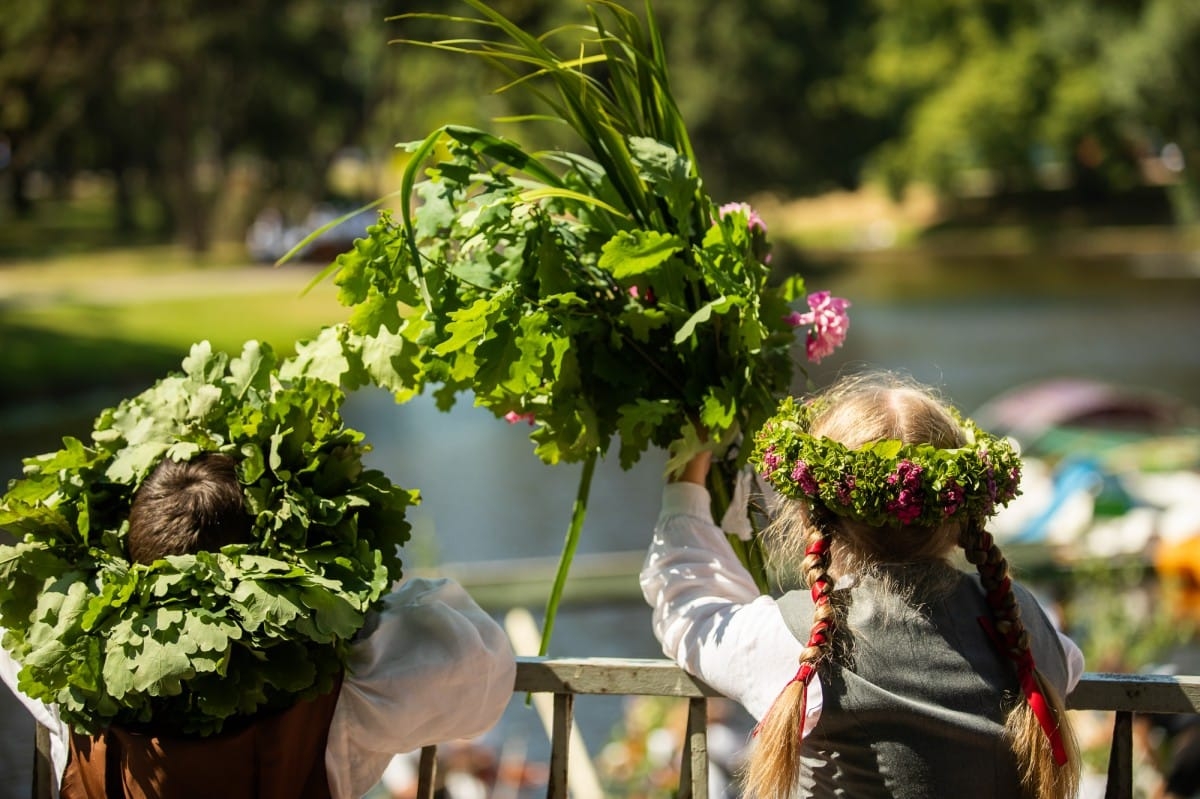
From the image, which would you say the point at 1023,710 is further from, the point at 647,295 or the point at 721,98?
the point at 721,98

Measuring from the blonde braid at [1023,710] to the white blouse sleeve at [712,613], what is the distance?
267mm

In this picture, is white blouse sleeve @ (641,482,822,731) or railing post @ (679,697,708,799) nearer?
white blouse sleeve @ (641,482,822,731)

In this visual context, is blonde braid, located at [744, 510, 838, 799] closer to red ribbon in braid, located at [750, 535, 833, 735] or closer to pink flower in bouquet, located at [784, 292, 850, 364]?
red ribbon in braid, located at [750, 535, 833, 735]

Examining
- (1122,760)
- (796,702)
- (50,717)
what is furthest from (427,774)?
(1122,760)

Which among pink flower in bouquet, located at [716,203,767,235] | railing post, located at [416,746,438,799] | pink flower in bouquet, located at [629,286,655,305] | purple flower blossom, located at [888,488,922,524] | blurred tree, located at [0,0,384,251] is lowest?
railing post, located at [416,746,438,799]

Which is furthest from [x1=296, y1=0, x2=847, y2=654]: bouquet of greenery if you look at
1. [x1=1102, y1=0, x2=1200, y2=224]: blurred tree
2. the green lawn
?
[x1=1102, y1=0, x2=1200, y2=224]: blurred tree

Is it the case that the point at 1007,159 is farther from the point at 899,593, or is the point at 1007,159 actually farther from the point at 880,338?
the point at 899,593

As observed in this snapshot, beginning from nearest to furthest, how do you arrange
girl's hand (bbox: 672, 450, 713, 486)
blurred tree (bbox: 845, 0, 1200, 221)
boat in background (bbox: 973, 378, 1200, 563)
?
1. girl's hand (bbox: 672, 450, 713, 486)
2. boat in background (bbox: 973, 378, 1200, 563)
3. blurred tree (bbox: 845, 0, 1200, 221)

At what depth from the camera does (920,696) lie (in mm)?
2012

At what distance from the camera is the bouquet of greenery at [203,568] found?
2002 millimetres

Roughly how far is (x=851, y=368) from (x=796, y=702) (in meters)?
4.00

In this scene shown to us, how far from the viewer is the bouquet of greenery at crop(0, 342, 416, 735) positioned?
2.00m

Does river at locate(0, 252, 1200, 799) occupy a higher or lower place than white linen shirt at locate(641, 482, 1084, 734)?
lower

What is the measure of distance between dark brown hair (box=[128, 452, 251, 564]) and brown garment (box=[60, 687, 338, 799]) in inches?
10.3
